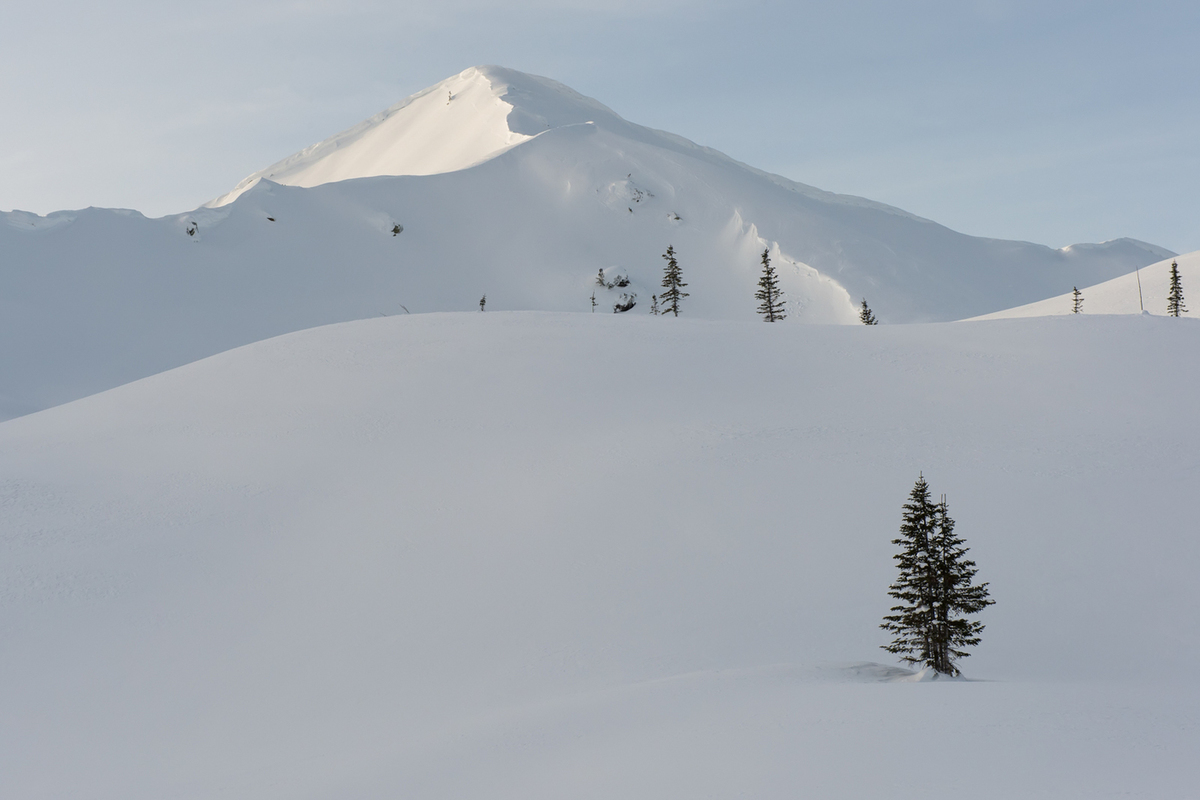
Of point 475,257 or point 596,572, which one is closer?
point 596,572

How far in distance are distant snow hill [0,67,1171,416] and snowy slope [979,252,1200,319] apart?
96.9ft

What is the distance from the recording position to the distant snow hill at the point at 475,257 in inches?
4097

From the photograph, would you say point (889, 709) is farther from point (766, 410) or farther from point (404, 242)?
point (404, 242)

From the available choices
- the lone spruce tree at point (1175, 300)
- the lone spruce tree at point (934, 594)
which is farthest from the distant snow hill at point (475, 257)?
the lone spruce tree at point (934, 594)

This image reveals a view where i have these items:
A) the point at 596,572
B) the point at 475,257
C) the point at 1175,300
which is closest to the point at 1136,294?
the point at 1175,300

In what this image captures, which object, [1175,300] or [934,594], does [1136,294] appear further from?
[934,594]

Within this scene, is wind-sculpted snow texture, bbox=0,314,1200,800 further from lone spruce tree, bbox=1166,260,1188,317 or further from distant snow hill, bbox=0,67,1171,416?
distant snow hill, bbox=0,67,1171,416

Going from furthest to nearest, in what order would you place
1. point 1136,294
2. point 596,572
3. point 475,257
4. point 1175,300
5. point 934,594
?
point 475,257, point 1136,294, point 1175,300, point 596,572, point 934,594

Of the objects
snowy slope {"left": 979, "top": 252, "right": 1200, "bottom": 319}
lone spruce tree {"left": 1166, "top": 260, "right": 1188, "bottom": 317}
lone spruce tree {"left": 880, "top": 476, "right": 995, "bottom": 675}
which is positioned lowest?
lone spruce tree {"left": 880, "top": 476, "right": 995, "bottom": 675}

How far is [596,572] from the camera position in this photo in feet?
87.7

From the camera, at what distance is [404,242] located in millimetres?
136625

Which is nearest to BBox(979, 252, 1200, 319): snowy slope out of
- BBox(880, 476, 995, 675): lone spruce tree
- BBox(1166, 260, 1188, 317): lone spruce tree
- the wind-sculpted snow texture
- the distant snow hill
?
BBox(1166, 260, 1188, 317): lone spruce tree

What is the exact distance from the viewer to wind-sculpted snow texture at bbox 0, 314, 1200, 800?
48.4 ft

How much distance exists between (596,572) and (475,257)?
381ft
